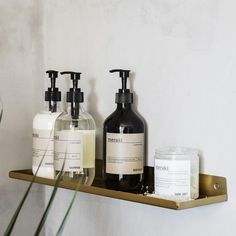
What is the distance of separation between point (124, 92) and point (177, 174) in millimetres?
170

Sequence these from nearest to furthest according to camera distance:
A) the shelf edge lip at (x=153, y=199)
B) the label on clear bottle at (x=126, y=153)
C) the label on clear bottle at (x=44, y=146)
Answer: the shelf edge lip at (x=153, y=199), the label on clear bottle at (x=126, y=153), the label on clear bottle at (x=44, y=146)

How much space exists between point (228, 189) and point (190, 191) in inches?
2.0

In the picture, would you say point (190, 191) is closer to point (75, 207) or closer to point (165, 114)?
point (165, 114)

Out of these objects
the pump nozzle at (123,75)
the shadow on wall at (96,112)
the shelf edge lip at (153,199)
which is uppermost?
the pump nozzle at (123,75)

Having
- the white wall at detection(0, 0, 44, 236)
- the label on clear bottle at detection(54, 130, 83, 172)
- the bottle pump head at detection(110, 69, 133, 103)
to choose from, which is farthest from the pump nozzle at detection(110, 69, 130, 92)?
the white wall at detection(0, 0, 44, 236)

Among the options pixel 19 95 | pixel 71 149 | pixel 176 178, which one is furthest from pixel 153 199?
pixel 19 95

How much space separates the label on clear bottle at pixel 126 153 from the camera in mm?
782

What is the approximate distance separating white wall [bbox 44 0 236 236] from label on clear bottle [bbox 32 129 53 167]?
90mm

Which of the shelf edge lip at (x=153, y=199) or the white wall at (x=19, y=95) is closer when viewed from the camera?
the shelf edge lip at (x=153, y=199)

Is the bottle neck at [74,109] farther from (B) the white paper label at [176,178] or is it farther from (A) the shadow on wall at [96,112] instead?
(B) the white paper label at [176,178]

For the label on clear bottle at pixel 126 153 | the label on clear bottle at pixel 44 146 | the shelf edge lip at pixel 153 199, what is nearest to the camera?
the shelf edge lip at pixel 153 199

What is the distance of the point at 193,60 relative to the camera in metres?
0.76

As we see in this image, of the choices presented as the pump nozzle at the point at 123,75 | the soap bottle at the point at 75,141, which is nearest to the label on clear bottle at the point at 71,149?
the soap bottle at the point at 75,141

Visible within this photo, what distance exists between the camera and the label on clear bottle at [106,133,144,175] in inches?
30.8
